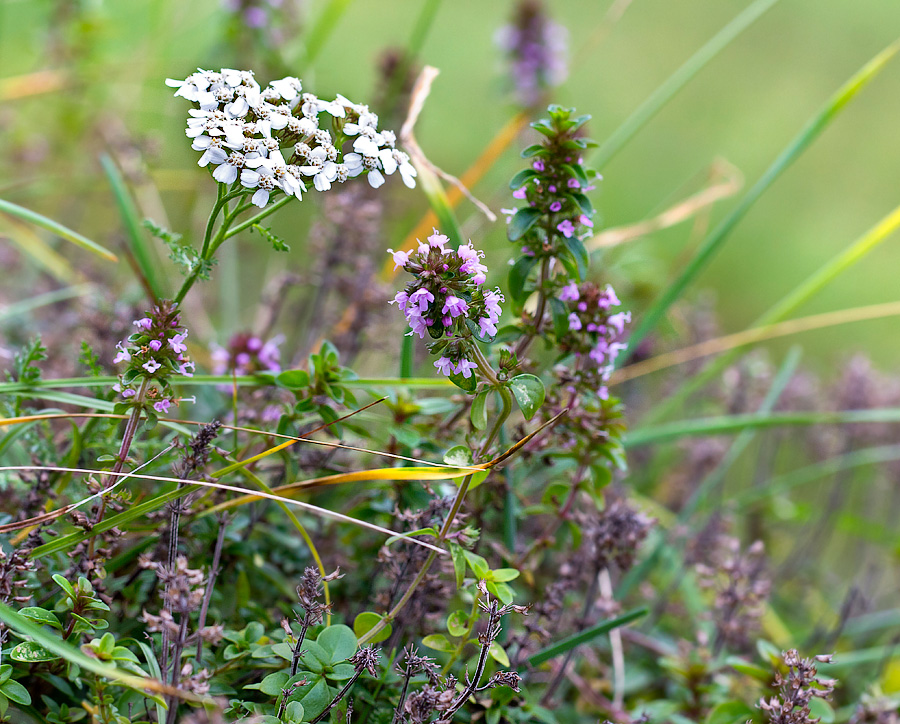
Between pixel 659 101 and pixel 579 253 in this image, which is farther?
pixel 659 101

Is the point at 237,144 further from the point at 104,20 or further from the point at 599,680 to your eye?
the point at 104,20

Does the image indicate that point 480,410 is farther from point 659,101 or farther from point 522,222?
point 659,101

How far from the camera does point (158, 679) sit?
0.60 metres

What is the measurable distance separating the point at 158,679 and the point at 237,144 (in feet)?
1.42

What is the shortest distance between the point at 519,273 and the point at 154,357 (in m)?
0.36

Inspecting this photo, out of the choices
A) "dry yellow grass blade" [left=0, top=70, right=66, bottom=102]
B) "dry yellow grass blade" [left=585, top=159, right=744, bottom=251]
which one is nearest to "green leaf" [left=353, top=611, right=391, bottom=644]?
"dry yellow grass blade" [left=585, top=159, right=744, bottom=251]

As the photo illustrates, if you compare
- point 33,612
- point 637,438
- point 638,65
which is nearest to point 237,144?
point 33,612

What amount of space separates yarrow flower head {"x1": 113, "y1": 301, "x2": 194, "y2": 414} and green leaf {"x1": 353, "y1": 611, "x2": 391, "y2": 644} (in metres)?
0.26

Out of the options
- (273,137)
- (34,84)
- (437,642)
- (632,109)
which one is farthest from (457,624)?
(632,109)

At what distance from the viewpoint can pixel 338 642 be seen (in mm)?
661

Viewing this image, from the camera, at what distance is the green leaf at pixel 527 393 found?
2.12 feet

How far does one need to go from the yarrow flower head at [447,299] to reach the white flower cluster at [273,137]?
84 mm

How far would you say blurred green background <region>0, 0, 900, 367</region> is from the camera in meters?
1.82

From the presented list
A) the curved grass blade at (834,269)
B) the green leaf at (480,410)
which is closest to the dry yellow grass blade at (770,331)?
the curved grass blade at (834,269)
